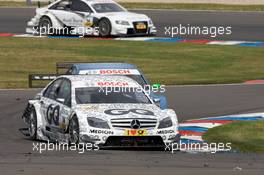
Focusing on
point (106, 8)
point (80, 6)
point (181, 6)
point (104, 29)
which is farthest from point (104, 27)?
point (181, 6)

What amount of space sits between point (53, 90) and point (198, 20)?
978 inches

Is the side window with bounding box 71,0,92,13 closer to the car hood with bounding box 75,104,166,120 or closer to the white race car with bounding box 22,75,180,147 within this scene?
the white race car with bounding box 22,75,180,147

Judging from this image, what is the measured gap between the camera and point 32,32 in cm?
3872

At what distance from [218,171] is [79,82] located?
4638mm

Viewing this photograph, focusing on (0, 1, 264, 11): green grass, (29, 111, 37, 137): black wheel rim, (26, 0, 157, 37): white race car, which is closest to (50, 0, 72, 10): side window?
(26, 0, 157, 37): white race car

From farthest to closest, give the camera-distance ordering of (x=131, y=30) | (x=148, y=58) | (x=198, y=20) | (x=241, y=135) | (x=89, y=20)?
(x=198, y=20), (x=89, y=20), (x=131, y=30), (x=148, y=58), (x=241, y=135)

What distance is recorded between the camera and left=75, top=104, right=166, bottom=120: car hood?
16.0 metres

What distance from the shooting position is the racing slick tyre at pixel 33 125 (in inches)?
685

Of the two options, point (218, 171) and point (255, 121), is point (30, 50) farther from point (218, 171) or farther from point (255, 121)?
point (218, 171)

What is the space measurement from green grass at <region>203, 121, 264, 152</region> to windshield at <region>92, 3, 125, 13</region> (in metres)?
18.6

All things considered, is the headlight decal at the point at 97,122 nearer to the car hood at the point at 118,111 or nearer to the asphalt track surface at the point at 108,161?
the car hood at the point at 118,111

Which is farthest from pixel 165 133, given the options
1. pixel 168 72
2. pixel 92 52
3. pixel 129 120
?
pixel 92 52

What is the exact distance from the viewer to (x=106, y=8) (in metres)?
37.8

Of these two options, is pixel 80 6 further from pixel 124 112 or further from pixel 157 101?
pixel 124 112
